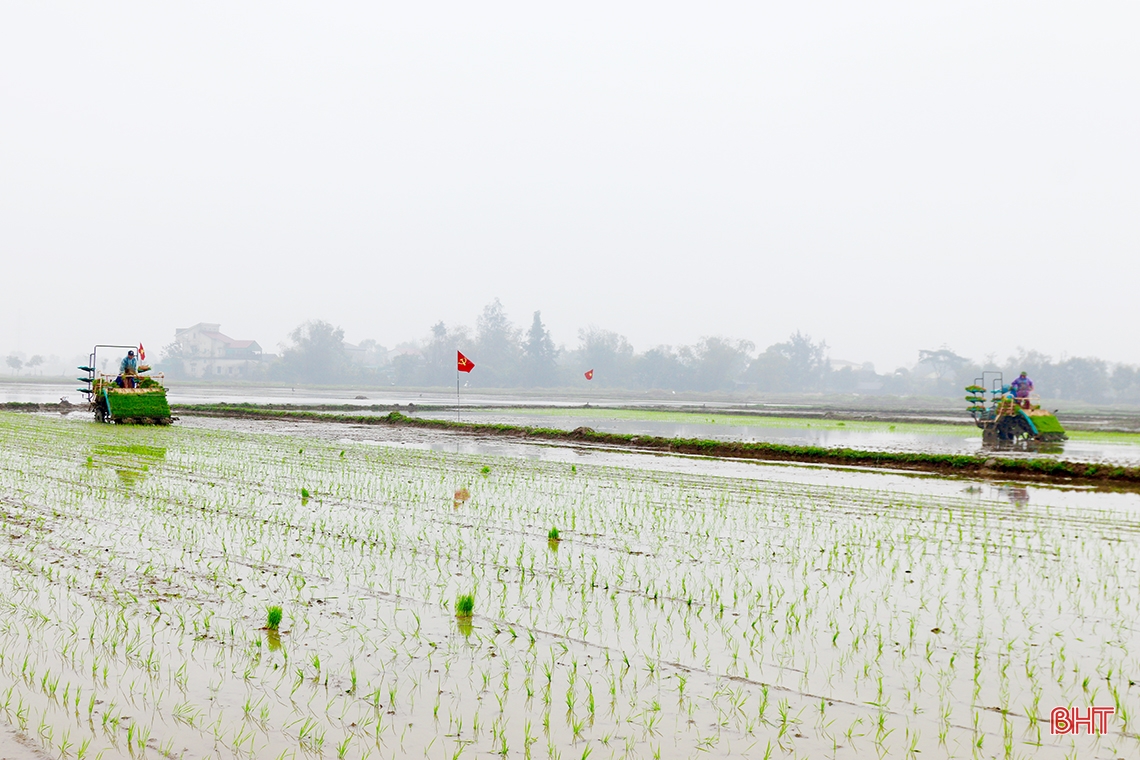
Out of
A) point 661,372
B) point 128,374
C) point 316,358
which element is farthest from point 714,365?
point 128,374

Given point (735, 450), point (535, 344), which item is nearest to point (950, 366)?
point (535, 344)

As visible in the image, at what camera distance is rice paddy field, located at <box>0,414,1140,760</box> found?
3748 millimetres

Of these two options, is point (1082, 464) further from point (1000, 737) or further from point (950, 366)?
point (950, 366)

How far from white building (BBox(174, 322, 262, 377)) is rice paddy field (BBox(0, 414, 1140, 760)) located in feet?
342

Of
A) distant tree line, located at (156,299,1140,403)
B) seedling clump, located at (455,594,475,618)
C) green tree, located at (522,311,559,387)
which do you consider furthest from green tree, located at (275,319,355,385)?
seedling clump, located at (455,594,475,618)

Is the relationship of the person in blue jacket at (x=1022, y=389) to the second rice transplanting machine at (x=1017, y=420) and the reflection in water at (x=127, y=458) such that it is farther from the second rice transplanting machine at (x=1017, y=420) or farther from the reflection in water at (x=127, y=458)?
the reflection in water at (x=127, y=458)

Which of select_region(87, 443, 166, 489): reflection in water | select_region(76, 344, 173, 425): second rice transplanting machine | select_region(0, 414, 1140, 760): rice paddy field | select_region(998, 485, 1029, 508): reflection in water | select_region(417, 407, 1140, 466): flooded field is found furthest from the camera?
select_region(76, 344, 173, 425): second rice transplanting machine

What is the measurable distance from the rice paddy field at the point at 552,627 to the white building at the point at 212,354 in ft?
342

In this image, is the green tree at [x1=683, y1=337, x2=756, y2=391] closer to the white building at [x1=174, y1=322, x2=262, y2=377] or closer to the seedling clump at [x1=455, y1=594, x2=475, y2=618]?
the white building at [x1=174, y1=322, x2=262, y2=377]

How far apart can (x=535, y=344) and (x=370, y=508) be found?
9635 centimetres

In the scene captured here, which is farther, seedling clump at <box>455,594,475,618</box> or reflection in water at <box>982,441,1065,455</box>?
reflection in water at <box>982,441,1065,455</box>

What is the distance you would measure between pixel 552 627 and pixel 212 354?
375ft

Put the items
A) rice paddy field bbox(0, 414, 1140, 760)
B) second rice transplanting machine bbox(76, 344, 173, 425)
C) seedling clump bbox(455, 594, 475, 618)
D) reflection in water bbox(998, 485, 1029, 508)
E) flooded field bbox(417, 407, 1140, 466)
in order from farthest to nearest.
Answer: second rice transplanting machine bbox(76, 344, 173, 425)
flooded field bbox(417, 407, 1140, 466)
reflection in water bbox(998, 485, 1029, 508)
seedling clump bbox(455, 594, 475, 618)
rice paddy field bbox(0, 414, 1140, 760)

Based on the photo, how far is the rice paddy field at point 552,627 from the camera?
3.75 m
